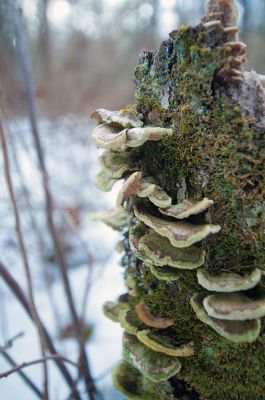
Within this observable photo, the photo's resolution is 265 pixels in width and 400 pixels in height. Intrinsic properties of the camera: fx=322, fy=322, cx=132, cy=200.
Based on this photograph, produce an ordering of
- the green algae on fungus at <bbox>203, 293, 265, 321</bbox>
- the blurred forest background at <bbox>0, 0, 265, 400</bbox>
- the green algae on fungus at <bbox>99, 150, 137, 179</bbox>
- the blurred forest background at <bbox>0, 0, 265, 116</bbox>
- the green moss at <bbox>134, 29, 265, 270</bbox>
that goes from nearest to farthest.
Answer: the green algae on fungus at <bbox>203, 293, 265, 321</bbox> → the green moss at <bbox>134, 29, 265, 270</bbox> → the green algae on fungus at <bbox>99, 150, 137, 179</bbox> → the blurred forest background at <bbox>0, 0, 265, 400</bbox> → the blurred forest background at <bbox>0, 0, 265, 116</bbox>

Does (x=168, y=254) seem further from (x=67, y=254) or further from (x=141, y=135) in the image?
(x=67, y=254)

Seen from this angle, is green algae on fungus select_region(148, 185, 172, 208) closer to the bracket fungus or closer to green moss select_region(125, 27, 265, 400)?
green moss select_region(125, 27, 265, 400)

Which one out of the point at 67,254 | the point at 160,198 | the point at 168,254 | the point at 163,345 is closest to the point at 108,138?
the point at 160,198

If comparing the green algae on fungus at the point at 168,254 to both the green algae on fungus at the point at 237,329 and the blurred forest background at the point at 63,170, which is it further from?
the blurred forest background at the point at 63,170

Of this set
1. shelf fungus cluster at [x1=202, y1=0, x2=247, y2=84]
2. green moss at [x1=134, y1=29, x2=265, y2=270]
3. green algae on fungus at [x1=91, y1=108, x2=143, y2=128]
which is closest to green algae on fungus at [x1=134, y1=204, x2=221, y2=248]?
green moss at [x1=134, y1=29, x2=265, y2=270]

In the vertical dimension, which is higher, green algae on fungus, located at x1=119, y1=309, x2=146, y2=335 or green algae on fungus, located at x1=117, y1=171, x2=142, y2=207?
green algae on fungus, located at x1=117, y1=171, x2=142, y2=207

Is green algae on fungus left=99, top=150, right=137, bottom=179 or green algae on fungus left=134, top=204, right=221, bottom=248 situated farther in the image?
green algae on fungus left=99, top=150, right=137, bottom=179
